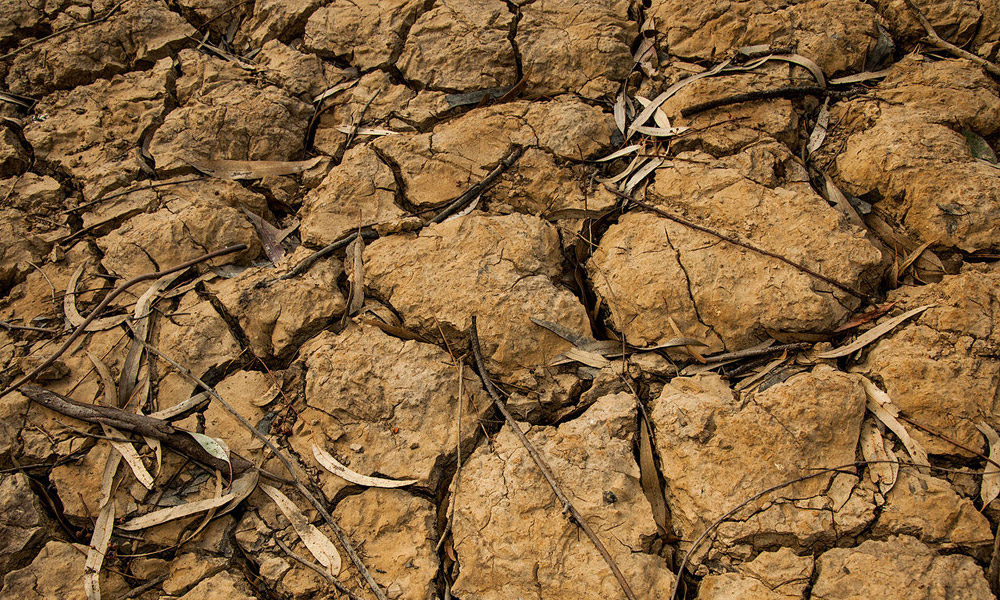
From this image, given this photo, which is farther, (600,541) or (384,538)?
(384,538)

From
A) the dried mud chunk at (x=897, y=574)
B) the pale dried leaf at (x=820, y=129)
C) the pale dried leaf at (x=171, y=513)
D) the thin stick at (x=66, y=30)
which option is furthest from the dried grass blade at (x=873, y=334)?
the thin stick at (x=66, y=30)

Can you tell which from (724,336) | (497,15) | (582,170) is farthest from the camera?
(497,15)

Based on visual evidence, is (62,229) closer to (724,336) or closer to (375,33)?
(375,33)

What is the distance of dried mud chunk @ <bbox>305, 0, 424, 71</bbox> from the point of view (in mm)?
2881

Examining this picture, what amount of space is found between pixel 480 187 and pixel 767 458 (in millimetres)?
1549

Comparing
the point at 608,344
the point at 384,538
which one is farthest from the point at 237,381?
the point at 608,344

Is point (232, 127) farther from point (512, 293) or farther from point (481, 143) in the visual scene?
point (512, 293)

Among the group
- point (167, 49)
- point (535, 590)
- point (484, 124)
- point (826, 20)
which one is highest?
point (167, 49)

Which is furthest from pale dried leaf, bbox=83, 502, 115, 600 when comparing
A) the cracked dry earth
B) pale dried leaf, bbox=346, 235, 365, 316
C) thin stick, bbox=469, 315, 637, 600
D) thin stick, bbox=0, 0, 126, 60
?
thin stick, bbox=0, 0, 126, 60

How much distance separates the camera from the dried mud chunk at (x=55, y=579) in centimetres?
164

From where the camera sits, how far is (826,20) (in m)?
2.52

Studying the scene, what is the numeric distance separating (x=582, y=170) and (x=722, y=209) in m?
0.65

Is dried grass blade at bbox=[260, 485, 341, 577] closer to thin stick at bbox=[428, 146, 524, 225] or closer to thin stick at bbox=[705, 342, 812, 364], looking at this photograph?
thin stick at bbox=[428, 146, 524, 225]

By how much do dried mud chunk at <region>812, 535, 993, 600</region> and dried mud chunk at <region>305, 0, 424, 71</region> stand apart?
291cm
